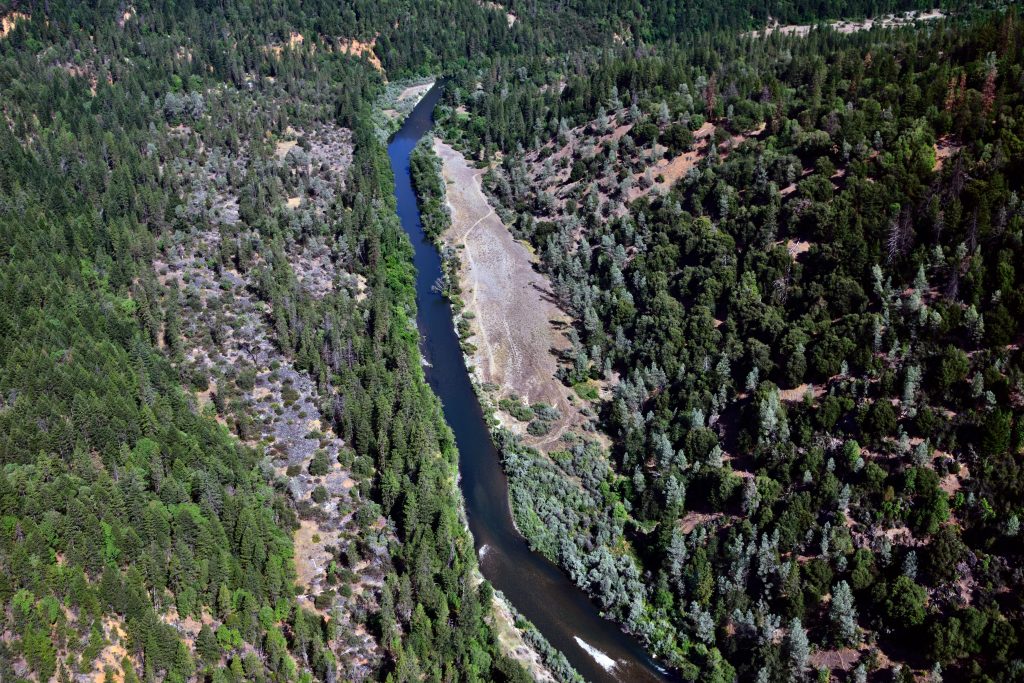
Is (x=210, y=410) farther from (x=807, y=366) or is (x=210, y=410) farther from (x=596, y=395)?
(x=807, y=366)

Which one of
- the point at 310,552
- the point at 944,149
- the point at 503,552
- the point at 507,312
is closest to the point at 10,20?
the point at 507,312

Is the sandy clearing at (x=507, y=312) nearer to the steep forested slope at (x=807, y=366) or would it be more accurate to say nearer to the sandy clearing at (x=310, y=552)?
the steep forested slope at (x=807, y=366)

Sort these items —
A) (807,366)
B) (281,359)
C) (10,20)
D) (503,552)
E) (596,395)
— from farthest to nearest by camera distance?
(10,20) < (281,359) < (596,395) < (807,366) < (503,552)

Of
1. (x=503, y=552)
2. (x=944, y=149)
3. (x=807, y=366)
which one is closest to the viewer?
(x=503, y=552)

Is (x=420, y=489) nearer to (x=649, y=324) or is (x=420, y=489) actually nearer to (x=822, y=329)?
(x=649, y=324)


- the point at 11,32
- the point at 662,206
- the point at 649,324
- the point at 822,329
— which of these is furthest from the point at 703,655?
the point at 11,32

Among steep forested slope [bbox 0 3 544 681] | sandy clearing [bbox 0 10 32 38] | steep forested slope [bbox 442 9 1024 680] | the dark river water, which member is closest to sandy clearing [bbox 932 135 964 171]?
steep forested slope [bbox 442 9 1024 680]

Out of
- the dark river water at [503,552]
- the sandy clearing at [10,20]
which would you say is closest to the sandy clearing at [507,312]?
the dark river water at [503,552]
